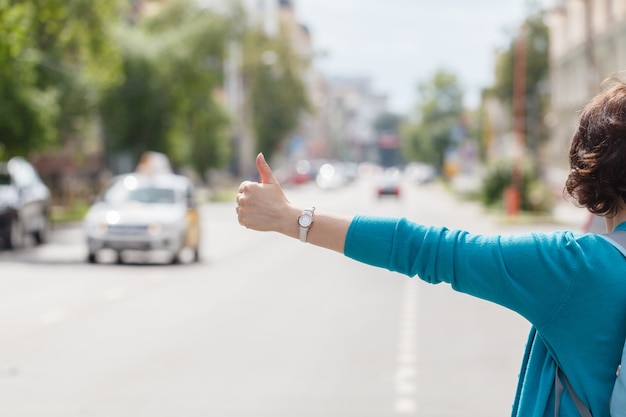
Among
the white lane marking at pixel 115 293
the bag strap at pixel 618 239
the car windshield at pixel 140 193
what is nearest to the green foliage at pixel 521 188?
the car windshield at pixel 140 193

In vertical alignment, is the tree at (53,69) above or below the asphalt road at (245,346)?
above

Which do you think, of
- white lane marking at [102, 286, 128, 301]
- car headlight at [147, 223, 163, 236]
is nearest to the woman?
white lane marking at [102, 286, 128, 301]

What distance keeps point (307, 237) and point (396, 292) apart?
15.0 m

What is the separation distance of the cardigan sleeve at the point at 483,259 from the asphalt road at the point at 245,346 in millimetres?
5318

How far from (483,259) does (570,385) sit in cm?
34

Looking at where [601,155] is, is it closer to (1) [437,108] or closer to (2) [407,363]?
(2) [407,363]

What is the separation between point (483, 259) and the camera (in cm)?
255

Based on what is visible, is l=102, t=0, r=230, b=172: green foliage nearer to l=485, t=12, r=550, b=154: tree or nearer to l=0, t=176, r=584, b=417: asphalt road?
l=485, t=12, r=550, b=154: tree

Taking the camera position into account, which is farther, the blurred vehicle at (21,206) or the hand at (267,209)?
the blurred vehicle at (21,206)

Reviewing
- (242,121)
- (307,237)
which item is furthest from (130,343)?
(242,121)

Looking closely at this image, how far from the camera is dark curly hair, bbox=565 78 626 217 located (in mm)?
2580

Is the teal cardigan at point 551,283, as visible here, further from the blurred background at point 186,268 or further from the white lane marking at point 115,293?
the white lane marking at point 115,293

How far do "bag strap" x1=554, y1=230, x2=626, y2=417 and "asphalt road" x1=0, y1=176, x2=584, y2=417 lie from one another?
531 centimetres

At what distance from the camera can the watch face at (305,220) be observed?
8.93ft
